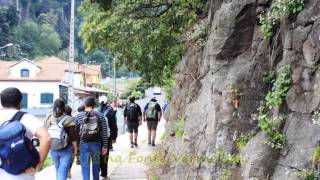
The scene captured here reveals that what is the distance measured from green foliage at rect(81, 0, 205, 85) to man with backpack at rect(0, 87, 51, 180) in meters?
8.74

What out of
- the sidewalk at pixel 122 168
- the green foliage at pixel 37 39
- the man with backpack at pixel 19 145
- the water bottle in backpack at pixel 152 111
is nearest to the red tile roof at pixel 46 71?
the green foliage at pixel 37 39

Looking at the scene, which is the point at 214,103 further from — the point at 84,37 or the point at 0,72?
the point at 0,72

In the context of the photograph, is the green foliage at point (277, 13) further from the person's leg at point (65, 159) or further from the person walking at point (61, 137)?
the person's leg at point (65, 159)

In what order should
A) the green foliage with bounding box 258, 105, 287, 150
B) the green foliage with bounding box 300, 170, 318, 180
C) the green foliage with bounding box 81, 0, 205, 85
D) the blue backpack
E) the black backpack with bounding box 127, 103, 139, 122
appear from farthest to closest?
the black backpack with bounding box 127, 103, 139, 122
the green foliage with bounding box 81, 0, 205, 85
the green foliage with bounding box 258, 105, 287, 150
the green foliage with bounding box 300, 170, 318, 180
the blue backpack

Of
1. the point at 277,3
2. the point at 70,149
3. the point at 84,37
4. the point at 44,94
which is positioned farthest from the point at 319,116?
the point at 44,94

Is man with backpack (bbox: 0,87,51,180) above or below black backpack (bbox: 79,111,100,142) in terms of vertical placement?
above

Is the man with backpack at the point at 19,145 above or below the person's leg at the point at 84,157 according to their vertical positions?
above

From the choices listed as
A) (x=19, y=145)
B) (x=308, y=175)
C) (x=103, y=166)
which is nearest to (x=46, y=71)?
(x=103, y=166)

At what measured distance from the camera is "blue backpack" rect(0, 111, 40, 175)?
470cm

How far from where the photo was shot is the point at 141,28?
14789 millimetres

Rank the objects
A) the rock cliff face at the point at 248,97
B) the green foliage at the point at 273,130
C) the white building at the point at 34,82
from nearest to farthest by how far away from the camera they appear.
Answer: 1. the rock cliff face at the point at 248,97
2. the green foliage at the point at 273,130
3. the white building at the point at 34,82

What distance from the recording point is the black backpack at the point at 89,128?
8922mm

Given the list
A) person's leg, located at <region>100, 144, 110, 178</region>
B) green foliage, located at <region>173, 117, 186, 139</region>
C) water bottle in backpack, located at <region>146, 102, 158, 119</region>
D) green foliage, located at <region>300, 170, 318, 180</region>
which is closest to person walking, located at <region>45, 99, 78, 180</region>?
person's leg, located at <region>100, 144, 110, 178</region>

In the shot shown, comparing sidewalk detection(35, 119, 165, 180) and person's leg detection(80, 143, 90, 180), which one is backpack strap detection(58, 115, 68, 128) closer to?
person's leg detection(80, 143, 90, 180)
